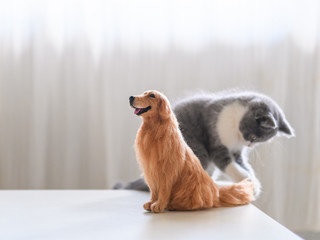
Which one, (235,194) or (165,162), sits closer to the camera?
(165,162)

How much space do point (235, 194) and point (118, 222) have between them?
0.30 m

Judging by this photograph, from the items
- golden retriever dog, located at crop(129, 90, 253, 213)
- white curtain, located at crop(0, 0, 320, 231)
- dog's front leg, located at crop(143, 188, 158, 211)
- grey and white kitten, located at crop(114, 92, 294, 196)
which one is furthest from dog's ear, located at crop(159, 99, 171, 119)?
white curtain, located at crop(0, 0, 320, 231)

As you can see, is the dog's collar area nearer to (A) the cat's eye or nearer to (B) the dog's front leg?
(B) the dog's front leg

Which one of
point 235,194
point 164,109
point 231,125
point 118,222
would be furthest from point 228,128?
point 118,222

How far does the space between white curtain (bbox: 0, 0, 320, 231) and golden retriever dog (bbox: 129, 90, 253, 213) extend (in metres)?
0.70

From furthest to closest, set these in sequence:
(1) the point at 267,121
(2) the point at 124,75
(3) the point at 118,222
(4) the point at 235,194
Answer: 1. (2) the point at 124,75
2. (1) the point at 267,121
3. (4) the point at 235,194
4. (3) the point at 118,222

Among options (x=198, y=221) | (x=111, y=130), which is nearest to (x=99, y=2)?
(x=111, y=130)

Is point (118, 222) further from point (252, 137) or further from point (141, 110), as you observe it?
point (252, 137)

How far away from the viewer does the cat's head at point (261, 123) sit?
1.07 metres

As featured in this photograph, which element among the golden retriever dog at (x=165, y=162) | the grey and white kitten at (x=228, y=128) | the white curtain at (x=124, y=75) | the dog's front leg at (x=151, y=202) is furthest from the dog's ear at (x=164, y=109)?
the white curtain at (x=124, y=75)

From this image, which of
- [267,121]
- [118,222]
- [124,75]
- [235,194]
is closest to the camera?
[118,222]

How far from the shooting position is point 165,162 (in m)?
0.81

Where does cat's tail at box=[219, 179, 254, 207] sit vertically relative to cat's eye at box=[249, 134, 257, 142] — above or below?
below

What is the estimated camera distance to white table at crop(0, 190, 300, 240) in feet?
2.21
